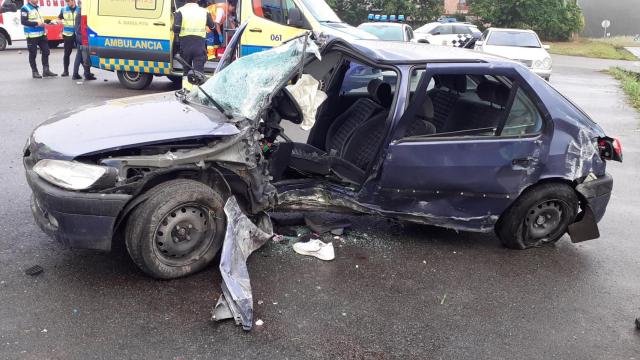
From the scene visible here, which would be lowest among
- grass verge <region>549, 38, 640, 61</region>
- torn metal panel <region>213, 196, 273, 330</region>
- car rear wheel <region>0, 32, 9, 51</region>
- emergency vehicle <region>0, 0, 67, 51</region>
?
car rear wheel <region>0, 32, 9, 51</region>

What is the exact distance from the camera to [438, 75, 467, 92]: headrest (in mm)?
4426

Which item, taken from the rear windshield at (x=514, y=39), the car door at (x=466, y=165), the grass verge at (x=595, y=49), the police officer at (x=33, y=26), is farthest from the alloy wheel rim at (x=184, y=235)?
the grass verge at (x=595, y=49)

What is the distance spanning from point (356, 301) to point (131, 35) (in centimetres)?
848

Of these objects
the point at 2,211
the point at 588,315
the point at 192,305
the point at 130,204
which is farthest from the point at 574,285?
the point at 2,211

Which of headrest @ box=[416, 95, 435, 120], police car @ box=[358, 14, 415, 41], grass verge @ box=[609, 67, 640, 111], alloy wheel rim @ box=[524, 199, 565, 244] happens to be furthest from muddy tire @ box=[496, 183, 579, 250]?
police car @ box=[358, 14, 415, 41]

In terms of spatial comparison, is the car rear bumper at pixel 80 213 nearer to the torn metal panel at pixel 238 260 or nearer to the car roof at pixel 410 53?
the torn metal panel at pixel 238 260

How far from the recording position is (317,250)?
4109 mm

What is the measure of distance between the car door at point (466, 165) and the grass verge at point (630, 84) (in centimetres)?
1022

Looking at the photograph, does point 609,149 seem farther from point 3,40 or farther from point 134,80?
point 3,40

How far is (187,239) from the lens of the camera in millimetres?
3586

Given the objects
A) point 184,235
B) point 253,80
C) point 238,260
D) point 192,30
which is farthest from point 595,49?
point 184,235

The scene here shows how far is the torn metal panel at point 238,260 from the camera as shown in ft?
10.4

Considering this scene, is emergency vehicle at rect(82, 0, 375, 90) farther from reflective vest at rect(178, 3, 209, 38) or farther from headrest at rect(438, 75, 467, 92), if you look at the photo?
headrest at rect(438, 75, 467, 92)

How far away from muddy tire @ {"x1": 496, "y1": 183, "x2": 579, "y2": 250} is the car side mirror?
237 inches
